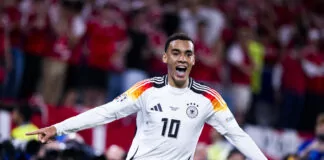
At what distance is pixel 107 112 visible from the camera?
370 inches

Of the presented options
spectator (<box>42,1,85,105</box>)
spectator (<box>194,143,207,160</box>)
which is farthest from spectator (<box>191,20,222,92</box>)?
spectator (<box>194,143,207,160</box>)

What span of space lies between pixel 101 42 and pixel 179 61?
6.60 meters

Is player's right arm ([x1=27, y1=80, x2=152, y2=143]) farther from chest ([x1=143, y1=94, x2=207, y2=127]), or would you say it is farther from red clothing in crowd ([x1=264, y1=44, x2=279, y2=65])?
red clothing in crowd ([x1=264, y1=44, x2=279, y2=65])

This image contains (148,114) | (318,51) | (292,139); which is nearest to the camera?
(148,114)

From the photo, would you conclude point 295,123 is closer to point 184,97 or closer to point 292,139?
point 292,139

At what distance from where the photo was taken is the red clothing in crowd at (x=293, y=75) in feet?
60.7

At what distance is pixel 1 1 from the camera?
→ 15188mm

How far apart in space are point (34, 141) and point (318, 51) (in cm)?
871

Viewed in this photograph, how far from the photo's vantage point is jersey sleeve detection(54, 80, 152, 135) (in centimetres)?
925

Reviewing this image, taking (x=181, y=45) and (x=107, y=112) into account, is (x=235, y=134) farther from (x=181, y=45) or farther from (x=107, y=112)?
(x=107, y=112)

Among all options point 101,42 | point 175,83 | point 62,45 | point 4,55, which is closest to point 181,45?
point 175,83

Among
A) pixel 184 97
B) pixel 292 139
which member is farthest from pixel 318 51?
pixel 184 97

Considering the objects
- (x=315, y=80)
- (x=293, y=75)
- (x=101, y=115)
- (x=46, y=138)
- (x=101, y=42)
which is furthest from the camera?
(x=315, y=80)

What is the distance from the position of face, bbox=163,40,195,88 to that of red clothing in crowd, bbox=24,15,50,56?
6.04m
